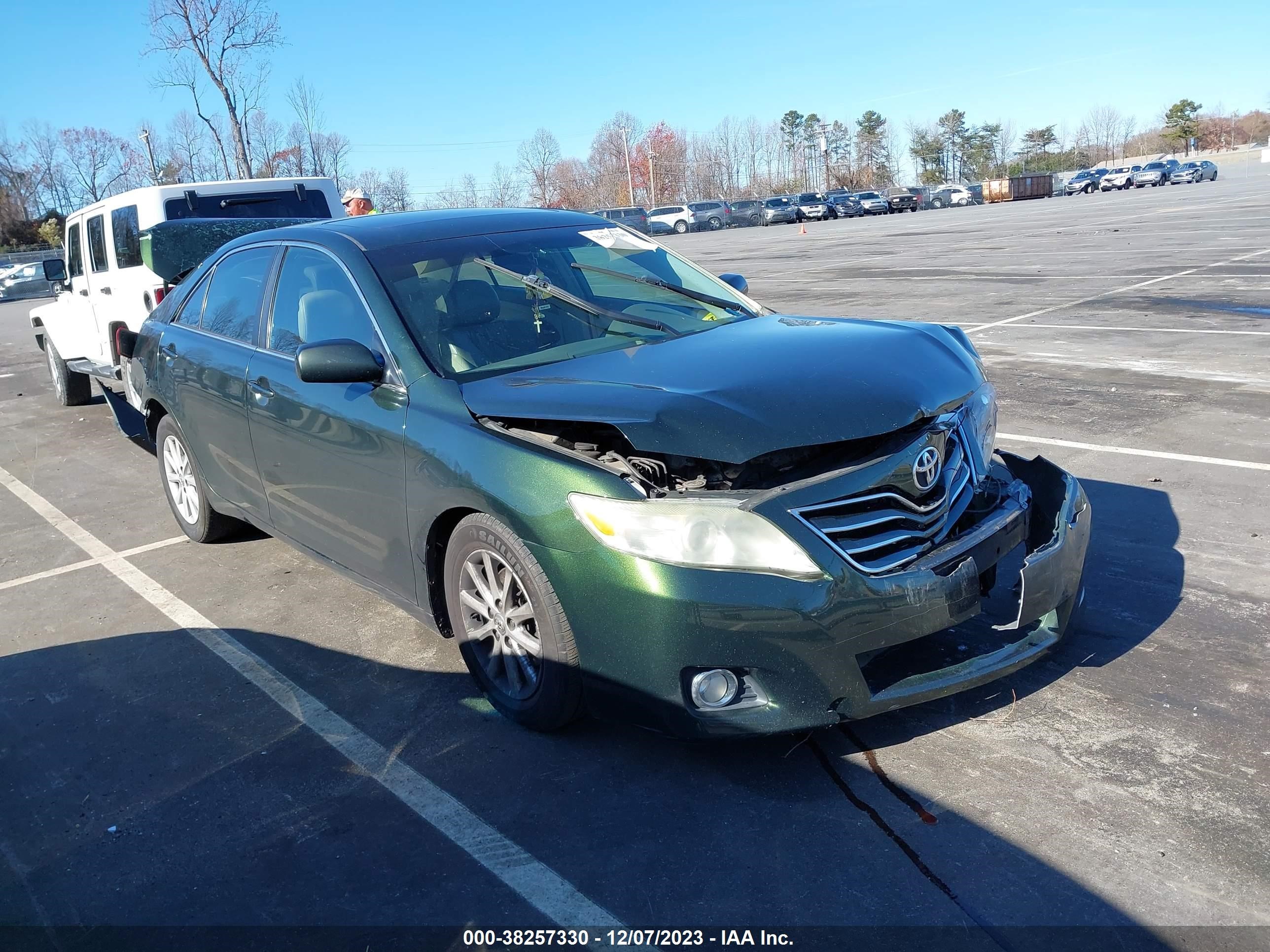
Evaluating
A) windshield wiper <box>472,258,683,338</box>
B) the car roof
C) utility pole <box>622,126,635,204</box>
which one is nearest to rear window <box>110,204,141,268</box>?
the car roof

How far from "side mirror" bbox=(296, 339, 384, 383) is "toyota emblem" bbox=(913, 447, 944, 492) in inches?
76.2

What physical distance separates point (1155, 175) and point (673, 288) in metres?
73.5

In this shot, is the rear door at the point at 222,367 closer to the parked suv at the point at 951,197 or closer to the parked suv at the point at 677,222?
the parked suv at the point at 677,222

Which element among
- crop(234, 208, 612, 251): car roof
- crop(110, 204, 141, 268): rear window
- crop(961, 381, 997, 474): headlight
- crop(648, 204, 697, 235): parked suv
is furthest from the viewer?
crop(648, 204, 697, 235): parked suv

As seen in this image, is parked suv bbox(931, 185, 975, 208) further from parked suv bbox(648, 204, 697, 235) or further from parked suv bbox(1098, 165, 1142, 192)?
parked suv bbox(648, 204, 697, 235)

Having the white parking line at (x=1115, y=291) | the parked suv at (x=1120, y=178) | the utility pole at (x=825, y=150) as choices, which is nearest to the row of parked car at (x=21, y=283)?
the white parking line at (x=1115, y=291)

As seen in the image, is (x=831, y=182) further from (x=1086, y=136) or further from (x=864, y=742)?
(x=864, y=742)

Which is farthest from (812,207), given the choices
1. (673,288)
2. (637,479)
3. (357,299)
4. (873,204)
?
(637,479)

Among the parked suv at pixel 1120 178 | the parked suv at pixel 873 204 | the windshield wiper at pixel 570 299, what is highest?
the parked suv at pixel 1120 178

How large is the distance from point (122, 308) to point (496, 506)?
24.9 feet

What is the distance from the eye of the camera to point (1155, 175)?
67.6 m

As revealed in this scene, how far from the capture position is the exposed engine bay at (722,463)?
123 inches

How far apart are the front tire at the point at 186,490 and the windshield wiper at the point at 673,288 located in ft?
8.09

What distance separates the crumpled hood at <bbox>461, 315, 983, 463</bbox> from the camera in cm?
310
